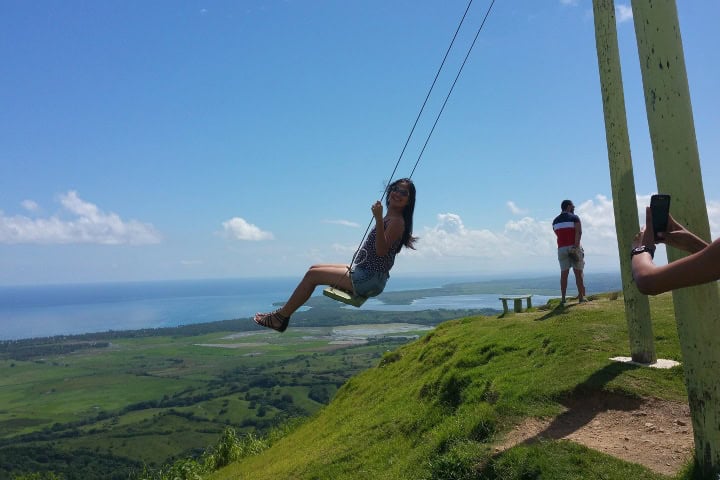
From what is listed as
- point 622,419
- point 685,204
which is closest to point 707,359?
point 685,204

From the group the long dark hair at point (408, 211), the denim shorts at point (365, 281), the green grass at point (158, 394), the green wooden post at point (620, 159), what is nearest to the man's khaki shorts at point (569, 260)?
the green wooden post at point (620, 159)

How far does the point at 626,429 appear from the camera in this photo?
594 centimetres

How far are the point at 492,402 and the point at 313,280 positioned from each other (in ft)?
10.7

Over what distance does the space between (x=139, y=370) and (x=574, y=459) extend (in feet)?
506

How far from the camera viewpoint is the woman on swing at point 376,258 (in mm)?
6434

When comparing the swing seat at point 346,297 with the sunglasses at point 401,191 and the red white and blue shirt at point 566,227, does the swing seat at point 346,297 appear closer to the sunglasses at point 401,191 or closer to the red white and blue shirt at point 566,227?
the sunglasses at point 401,191

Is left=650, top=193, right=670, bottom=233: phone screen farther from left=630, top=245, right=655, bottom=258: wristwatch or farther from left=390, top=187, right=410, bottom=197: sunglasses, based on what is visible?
left=390, top=187, right=410, bottom=197: sunglasses

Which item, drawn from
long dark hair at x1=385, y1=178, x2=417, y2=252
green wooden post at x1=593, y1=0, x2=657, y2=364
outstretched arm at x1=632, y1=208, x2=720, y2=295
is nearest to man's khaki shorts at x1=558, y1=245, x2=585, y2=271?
green wooden post at x1=593, y1=0, x2=657, y2=364

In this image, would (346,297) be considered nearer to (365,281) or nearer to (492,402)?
(365,281)

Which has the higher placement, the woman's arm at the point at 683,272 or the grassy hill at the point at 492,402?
the woman's arm at the point at 683,272

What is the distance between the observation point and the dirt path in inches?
208

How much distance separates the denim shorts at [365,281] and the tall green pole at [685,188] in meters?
3.24

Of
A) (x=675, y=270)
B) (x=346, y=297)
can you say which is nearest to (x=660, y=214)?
(x=675, y=270)

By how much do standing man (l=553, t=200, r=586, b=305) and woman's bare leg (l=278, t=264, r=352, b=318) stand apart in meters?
7.03
